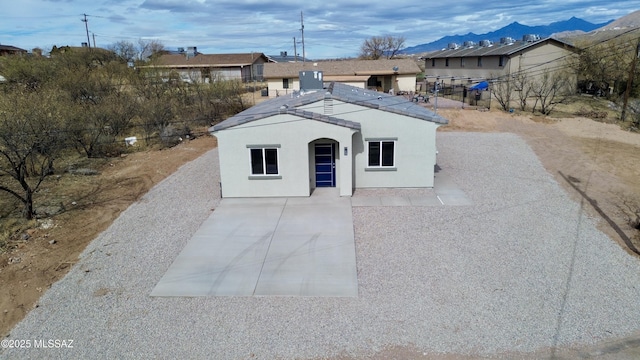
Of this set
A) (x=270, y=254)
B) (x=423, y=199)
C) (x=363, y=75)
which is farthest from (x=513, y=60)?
(x=270, y=254)

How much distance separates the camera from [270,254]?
37.8 feet

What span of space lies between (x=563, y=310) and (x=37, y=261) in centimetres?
1329

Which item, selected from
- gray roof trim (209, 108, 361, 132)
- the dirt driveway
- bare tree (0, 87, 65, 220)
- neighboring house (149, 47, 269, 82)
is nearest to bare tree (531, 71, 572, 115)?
the dirt driveway

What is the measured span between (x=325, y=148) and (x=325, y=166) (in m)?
0.77

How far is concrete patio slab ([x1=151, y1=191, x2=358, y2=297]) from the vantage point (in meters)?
9.92

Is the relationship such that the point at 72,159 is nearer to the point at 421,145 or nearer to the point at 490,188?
the point at 421,145

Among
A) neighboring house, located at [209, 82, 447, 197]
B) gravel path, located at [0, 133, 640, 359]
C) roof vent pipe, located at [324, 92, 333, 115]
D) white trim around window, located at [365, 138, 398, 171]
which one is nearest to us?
gravel path, located at [0, 133, 640, 359]

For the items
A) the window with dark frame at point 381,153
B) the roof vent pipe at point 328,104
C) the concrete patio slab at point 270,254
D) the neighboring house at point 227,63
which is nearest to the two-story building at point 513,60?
the window with dark frame at point 381,153

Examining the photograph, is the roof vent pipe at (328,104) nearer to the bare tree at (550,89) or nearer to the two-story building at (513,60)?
the two-story building at (513,60)

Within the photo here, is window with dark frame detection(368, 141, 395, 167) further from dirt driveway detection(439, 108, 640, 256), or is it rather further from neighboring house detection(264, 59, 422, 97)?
neighboring house detection(264, 59, 422, 97)

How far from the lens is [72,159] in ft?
75.4

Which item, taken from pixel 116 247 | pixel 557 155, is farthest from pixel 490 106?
pixel 116 247

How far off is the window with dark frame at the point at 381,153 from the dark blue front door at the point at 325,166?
155cm

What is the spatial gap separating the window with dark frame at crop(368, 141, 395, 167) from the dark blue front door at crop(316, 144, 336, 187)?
1.55 meters
